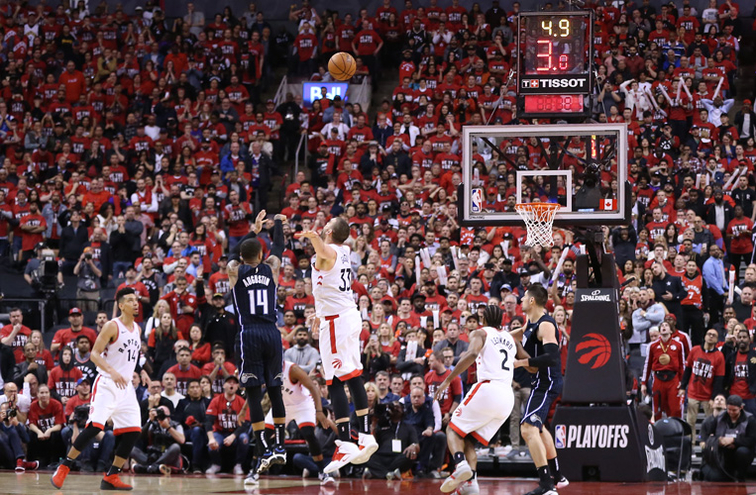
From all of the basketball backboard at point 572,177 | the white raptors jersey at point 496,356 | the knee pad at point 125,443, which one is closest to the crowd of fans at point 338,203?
the basketball backboard at point 572,177

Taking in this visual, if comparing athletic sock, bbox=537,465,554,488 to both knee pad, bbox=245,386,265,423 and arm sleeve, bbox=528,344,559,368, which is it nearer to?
arm sleeve, bbox=528,344,559,368

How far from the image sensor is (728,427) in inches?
603

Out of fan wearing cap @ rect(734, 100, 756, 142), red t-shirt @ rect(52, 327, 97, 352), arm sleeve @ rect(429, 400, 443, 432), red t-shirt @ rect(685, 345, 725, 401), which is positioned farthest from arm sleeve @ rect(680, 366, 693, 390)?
red t-shirt @ rect(52, 327, 97, 352)

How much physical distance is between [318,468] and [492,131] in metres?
5.02

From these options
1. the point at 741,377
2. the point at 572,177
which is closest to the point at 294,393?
the point at 572,177

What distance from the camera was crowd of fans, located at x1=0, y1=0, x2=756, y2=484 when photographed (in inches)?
661

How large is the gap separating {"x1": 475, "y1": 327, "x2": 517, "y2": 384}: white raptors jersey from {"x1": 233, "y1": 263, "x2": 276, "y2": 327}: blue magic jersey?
7.21ft

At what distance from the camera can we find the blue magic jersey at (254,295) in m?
11.8

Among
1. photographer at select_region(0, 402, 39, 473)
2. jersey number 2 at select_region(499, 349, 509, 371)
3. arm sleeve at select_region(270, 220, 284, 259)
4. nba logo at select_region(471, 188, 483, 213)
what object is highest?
nba logo at select_region(471, 188, 483, 213)

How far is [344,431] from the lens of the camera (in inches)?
444

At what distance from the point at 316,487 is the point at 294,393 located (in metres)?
1.95

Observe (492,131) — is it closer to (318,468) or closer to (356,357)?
(356,357)

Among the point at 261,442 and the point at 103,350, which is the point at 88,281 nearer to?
the point at 103,350

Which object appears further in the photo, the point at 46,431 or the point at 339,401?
the point at 46,431
